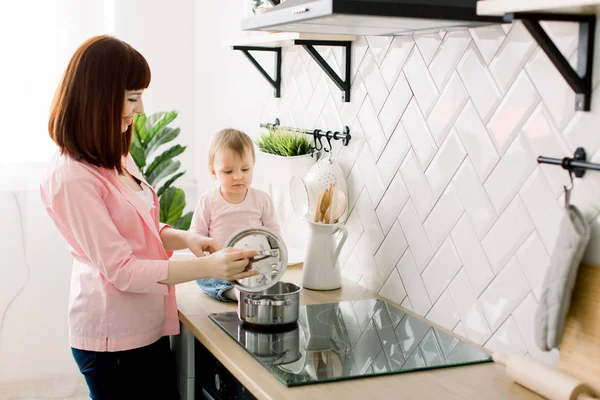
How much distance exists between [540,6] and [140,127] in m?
2.05

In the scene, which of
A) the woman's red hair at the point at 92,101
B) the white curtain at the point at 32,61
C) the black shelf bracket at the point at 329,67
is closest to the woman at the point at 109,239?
the woman's red hair at the point at 92,101

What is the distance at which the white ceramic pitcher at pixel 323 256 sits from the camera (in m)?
2.00

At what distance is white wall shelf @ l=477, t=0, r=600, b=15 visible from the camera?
1.04 meters

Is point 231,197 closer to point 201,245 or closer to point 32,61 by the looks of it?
point 201,245

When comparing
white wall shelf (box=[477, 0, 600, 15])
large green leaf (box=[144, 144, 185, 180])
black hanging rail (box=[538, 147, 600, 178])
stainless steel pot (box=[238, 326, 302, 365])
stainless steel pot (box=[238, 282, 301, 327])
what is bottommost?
stainless steel pot (box=[238, 326, 302, 365])

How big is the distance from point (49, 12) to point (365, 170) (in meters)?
1.79

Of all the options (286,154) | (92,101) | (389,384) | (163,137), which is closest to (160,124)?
(163,137)

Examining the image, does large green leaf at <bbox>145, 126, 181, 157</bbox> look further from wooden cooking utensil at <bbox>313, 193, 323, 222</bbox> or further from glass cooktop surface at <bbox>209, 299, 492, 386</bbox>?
glass cooktop surface at <bbox>209, 299, 492, 386</bbox>

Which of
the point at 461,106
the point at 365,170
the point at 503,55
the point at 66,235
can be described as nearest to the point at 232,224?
the point at 365,170

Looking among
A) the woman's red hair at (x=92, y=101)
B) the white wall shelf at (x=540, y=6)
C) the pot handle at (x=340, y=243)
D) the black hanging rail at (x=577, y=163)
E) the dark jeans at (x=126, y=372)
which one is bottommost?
the dark jeans at (x=126, y=372)

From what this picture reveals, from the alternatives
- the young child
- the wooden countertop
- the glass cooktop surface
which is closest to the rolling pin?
the wooden countertop

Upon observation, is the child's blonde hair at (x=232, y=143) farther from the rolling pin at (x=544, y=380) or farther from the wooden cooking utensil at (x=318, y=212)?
the rolling pin at (x=544, y=380)

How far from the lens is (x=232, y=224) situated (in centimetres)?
215

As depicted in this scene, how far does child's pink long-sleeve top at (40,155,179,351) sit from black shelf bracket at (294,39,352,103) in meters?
0.64
